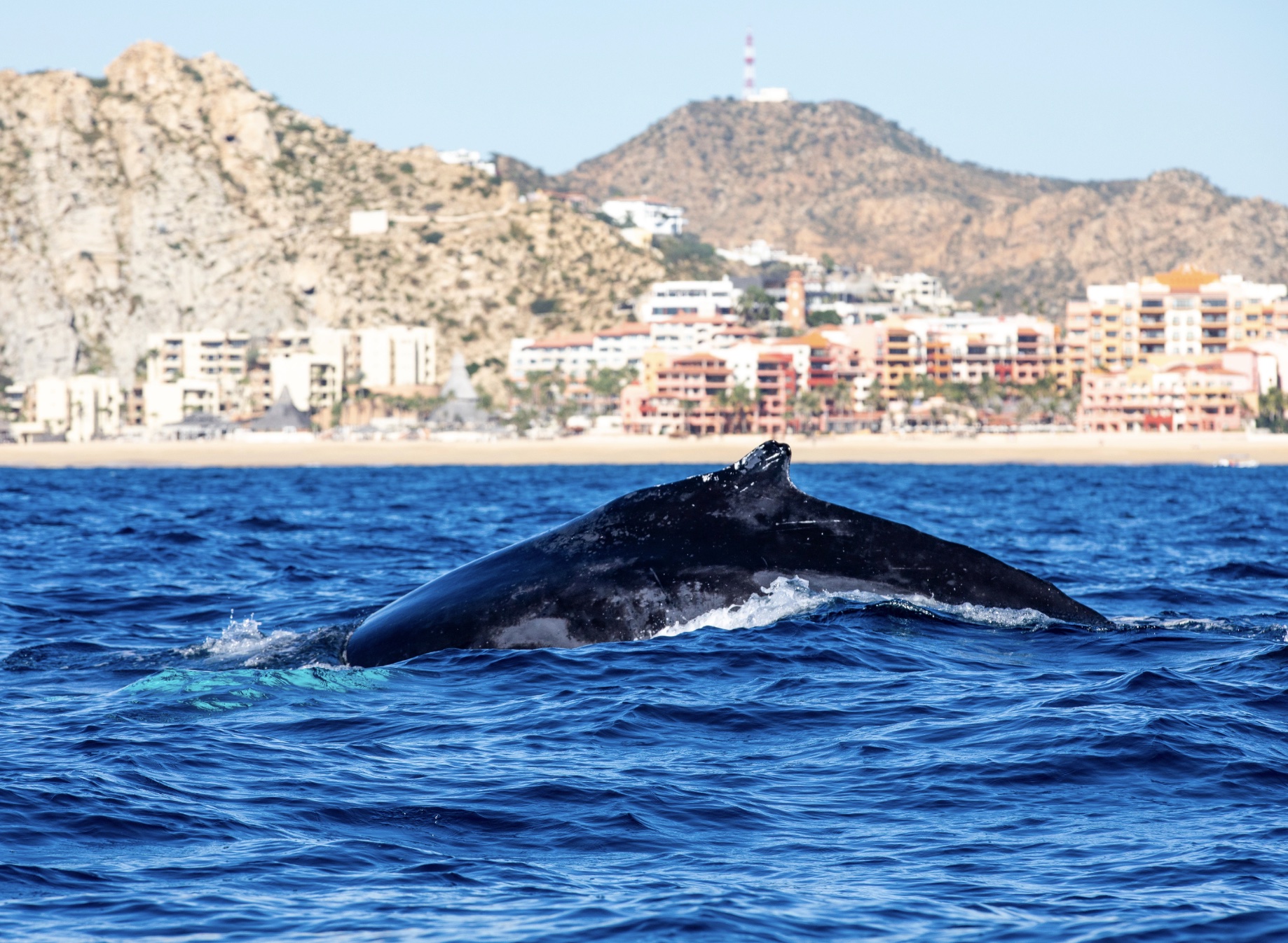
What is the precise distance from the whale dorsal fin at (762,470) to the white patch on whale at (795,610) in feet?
2.86

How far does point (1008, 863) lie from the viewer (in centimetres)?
857

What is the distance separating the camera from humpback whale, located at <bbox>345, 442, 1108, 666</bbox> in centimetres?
1389

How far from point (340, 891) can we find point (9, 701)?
6469mm

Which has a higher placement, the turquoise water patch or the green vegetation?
the green vegetation

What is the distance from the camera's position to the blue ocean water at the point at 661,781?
787 centimetres

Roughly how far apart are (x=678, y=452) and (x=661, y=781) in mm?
162913

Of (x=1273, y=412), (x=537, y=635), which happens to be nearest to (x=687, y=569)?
(x=537, y=635)

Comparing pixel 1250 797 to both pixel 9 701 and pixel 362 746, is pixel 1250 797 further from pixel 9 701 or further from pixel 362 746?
pixel 9 701

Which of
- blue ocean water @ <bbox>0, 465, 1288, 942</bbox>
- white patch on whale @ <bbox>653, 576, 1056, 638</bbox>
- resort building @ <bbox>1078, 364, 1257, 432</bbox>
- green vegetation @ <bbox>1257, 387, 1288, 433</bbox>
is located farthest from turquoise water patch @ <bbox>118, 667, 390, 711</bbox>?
resort building @ <bbox>1078, 364, 1257, 432</bbox>

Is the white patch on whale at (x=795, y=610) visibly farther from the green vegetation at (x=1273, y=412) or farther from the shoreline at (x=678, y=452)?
the green vegetation at (x=1273, y=412)

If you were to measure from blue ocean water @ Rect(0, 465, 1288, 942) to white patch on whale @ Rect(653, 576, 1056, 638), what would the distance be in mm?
116

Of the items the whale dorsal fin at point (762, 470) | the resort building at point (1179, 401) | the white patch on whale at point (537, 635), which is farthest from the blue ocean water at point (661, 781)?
the resort building at point (1179, 401)

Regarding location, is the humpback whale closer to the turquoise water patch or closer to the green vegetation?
the turquoise water patch

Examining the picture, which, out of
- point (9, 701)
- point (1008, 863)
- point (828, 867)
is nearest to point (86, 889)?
point (828, 867)
